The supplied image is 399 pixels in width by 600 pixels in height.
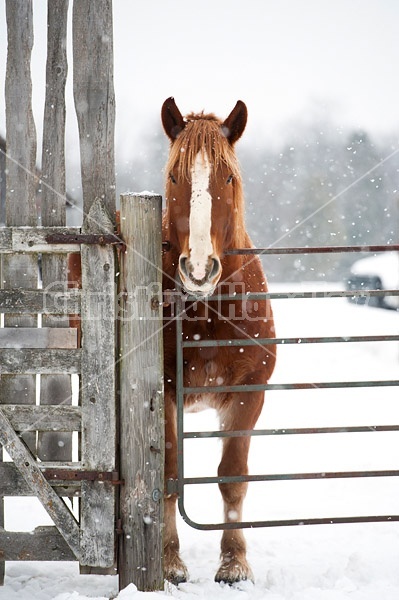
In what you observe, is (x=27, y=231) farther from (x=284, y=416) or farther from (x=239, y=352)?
(x=284, y=416)

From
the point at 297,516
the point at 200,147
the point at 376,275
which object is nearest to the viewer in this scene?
the point at 200,147

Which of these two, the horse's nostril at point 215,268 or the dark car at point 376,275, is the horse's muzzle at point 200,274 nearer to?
the horse's nostril at point 215,268

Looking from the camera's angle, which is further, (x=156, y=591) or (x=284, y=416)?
(x=284, y=416)

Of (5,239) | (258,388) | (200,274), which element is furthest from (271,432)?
(5,239)

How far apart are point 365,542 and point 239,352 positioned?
1.48 metres

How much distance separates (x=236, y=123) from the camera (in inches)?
136

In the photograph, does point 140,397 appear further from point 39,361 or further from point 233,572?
point 233,572

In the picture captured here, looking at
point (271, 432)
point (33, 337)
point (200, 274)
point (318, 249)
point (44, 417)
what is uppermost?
point (318, 249)

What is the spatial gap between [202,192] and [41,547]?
77.5 inches

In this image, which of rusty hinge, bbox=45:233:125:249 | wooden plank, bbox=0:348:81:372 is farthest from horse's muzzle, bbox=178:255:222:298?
wooden plank, bbox=0:348:81:372

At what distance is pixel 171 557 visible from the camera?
10.6 ft

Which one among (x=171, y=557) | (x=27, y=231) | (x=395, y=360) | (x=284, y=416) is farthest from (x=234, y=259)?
(x=395, y=360)

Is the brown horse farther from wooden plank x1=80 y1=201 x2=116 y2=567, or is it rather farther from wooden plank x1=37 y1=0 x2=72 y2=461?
wooden plank x1=37 y1=0 x2=72 y2=461

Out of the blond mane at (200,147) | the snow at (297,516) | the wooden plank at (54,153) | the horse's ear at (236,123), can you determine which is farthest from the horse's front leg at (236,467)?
the horse's ear at (236,123)
